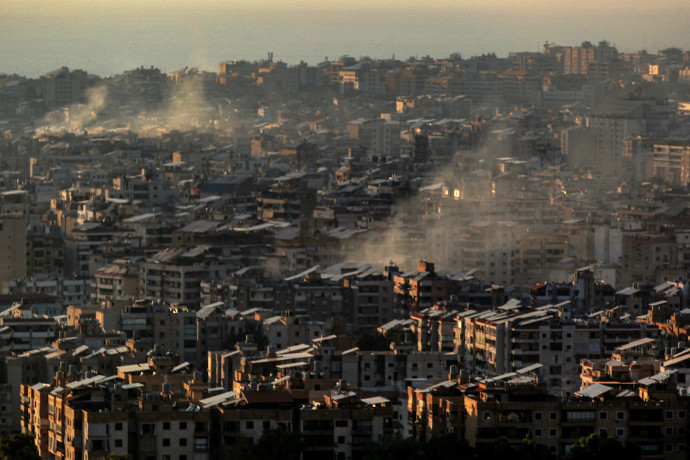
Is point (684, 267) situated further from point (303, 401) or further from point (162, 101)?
point (162, 101)

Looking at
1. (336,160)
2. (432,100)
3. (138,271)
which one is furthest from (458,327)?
(432,100)

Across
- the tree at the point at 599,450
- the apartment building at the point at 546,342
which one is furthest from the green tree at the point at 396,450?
the apartment building at the point at 546,342

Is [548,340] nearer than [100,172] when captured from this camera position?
Yes

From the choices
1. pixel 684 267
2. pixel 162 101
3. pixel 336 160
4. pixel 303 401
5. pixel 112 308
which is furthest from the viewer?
pixel 162 101

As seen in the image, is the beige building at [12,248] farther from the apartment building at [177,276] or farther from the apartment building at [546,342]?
the apartment building at [546,342]

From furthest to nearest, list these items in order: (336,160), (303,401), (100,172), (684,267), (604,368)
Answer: (336,160) < (100,172) < (684,267) < (604,368) < (303,401)
